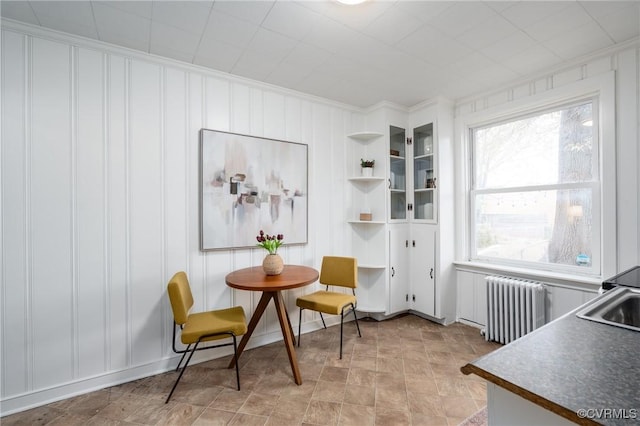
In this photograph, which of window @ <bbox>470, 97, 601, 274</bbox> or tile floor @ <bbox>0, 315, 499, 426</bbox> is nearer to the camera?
tile floor @ <bbox>0, 315, 499, 426</bbox>

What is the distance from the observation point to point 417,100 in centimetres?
330

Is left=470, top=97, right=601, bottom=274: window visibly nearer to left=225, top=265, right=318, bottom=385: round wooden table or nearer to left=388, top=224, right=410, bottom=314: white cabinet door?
left=388, top=224, right=410, bottom=314: white cabinet door

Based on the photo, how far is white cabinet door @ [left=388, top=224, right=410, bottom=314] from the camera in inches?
132

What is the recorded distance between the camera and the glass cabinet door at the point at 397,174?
11.2 feet

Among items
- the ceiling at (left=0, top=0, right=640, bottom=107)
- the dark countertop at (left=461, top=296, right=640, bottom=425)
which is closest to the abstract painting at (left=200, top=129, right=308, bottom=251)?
the ceiling at (left=0, top=0, right=640, bottom=107)

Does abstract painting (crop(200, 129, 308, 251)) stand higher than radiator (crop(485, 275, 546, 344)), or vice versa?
Answer: abstract painting (crop(200, 129, 308, 251))

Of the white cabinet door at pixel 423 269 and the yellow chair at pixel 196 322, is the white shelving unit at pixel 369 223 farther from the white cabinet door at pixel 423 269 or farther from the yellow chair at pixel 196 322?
the yellow chair at pixel 196 322

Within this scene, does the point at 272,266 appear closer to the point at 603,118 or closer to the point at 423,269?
the point at 423,269

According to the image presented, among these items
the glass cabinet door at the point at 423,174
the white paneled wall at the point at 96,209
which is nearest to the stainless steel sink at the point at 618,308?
the glass cabinet door at the point at 423,174

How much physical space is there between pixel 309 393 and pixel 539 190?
2.83 m

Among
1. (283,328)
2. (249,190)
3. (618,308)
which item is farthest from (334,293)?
(618,308)

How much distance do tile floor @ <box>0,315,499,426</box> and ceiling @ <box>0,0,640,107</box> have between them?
261cm

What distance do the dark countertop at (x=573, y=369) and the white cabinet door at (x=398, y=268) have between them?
2.34 m

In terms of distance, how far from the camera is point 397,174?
351 cm
